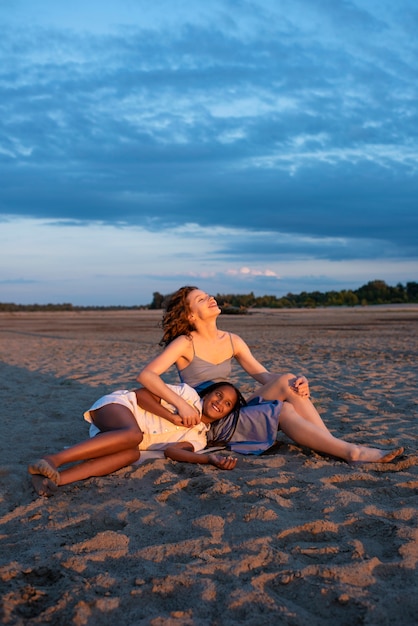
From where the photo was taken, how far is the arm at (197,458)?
14.4 feet

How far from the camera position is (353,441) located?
17.5 ft

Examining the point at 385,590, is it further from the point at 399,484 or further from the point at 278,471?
the point at 278,471

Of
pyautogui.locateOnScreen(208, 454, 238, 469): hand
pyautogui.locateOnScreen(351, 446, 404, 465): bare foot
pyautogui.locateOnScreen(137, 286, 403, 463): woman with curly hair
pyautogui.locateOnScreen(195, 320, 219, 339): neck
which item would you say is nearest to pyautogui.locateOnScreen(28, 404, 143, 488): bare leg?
pyautogui.locateOnScreen(137, 286, 403, 463): woman with curly hair

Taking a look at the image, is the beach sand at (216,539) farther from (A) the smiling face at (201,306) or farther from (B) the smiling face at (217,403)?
(A) the smiling face at (201,306)

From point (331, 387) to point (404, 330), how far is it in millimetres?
12511

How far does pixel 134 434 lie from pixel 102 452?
0.82ft

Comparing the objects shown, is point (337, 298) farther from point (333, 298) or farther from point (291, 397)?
point (291, 397)

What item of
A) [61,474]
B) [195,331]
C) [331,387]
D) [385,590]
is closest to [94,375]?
[331,387]

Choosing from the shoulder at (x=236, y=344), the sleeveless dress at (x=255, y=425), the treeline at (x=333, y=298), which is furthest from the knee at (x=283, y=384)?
the treeline at (x=333, y=298)

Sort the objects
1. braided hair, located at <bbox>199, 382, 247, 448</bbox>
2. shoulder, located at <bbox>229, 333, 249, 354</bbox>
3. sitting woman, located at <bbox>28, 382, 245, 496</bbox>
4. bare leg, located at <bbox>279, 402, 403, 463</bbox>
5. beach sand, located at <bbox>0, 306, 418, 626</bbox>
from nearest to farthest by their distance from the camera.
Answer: beach sand, located at <bbox>0, 306, 418, 626</bbox>
sitting woman, located at <bbox>28, 382, 245, 496</bbox>
bare leg, located at <bbox>279, 402, 403, 463</bbox>
braided hair, located at <bbox>199, 382, 247, 448</bbox>
shoulder, located at <bbox>229, 333, 249, 354</bbox>

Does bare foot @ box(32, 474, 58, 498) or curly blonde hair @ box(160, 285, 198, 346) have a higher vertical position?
curly blonde hair @ box(160, 285, 198, 346)

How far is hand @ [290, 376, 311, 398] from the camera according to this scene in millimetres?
4867

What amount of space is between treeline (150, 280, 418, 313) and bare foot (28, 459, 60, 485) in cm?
3912

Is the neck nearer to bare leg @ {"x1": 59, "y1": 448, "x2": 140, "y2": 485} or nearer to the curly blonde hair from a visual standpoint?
the curly blonde hair
